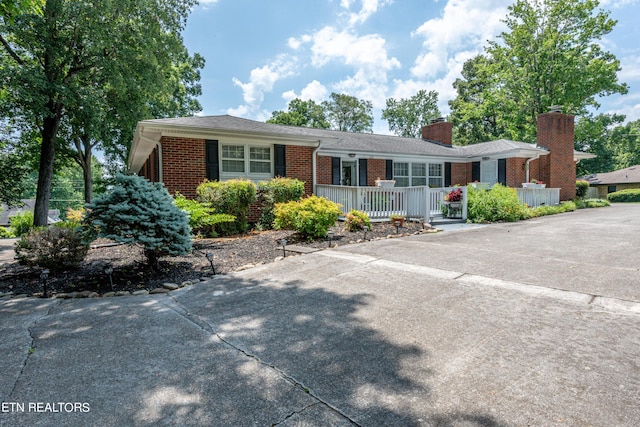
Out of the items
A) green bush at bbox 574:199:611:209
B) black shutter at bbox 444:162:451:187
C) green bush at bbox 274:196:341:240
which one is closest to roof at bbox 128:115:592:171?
black shutter at bbox 444:162:451:187

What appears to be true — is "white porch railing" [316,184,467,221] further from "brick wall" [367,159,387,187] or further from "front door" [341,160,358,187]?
"brick wall" [367,159,387,187]

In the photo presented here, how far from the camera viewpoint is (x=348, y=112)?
43.7 m

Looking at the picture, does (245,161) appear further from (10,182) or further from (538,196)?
(538,196)

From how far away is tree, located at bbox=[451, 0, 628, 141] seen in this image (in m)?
22.9

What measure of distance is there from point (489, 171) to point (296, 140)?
11082 millimetres

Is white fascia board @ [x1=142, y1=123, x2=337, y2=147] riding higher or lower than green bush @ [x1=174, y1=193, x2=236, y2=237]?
higher

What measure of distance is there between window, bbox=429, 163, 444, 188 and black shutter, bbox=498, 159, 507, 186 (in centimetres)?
271

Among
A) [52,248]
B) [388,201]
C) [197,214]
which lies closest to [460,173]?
[388,201]

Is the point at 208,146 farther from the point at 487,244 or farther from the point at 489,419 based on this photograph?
the point at 489,419

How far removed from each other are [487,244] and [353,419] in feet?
20.3

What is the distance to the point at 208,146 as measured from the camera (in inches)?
409

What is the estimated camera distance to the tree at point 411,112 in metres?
45.5

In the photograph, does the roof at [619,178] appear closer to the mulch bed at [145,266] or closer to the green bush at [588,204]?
the green bush at [588,204]

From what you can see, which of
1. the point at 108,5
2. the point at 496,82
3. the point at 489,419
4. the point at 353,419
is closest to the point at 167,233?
the point at 353,419
